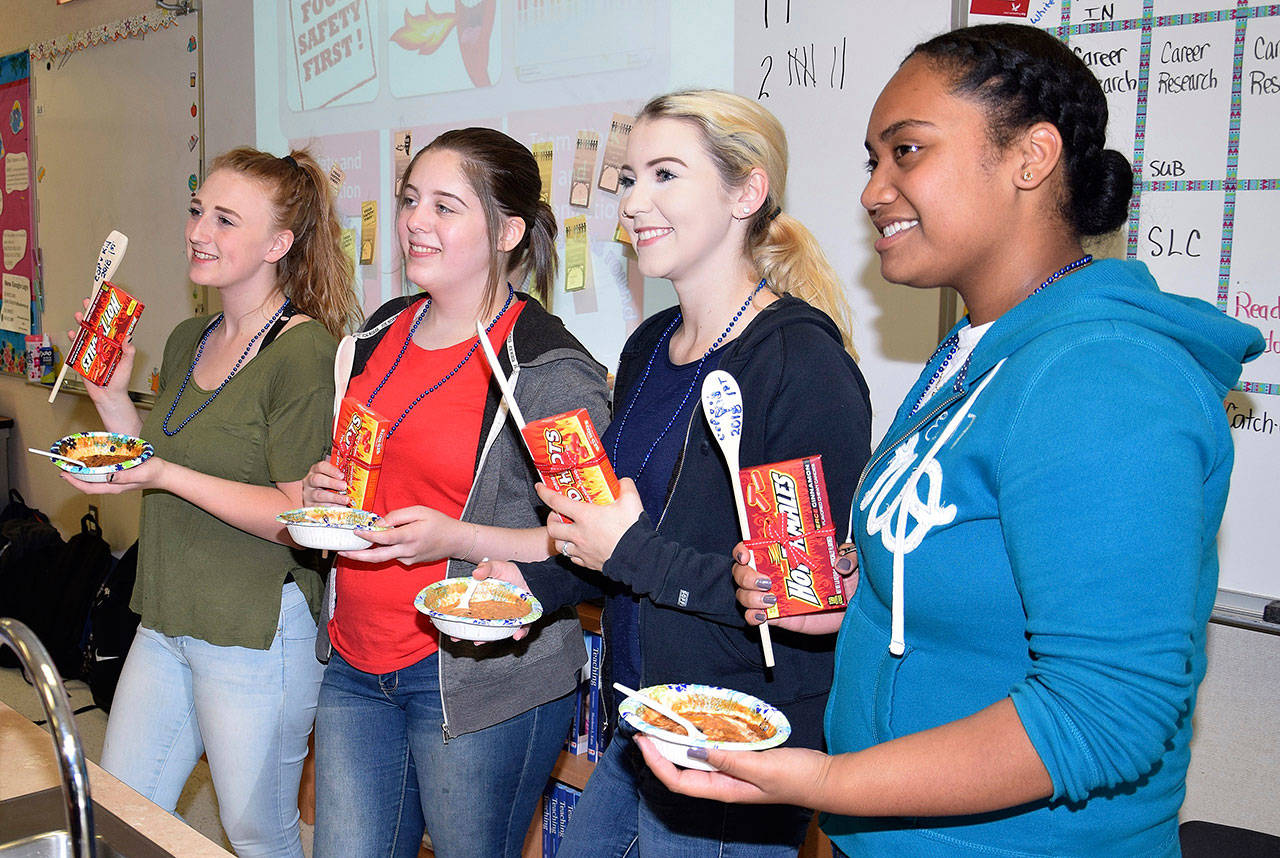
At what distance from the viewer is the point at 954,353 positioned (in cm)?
112

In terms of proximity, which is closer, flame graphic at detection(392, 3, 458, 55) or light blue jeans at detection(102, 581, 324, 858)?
light blue jeans at detection(102, 581, 324, 858)

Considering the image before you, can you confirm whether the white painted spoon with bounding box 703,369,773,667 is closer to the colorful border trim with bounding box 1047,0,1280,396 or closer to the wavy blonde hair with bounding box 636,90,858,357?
the wavy blonde hair with bounding box 636,90,858,357

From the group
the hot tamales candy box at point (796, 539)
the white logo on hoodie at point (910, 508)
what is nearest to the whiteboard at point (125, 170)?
the hot tamales candy box at point (796, 539)

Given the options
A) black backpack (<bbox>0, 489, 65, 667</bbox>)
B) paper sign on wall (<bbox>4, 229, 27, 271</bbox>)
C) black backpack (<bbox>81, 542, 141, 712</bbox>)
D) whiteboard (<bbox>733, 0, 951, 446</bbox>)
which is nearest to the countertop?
whiteboard (<bbox>733, 0, 951, 446</bbox>)

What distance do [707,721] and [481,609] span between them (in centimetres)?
48

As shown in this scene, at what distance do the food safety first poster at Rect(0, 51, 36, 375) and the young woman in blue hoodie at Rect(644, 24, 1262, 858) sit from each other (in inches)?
190

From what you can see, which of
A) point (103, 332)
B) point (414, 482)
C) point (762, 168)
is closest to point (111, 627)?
point (103, 332)

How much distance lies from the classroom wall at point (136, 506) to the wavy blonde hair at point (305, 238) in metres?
1.44

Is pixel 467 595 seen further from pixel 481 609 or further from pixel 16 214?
pixel 16 214

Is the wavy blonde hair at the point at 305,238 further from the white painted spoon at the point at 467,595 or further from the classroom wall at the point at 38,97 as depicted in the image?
the classroom wall at the point at 38,97

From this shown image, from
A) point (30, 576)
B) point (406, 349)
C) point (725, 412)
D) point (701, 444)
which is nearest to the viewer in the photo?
point (725, 412)

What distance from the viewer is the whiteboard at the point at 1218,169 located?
5.06ft

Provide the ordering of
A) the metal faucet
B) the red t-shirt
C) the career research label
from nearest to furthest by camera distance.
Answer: the metal faucet < the red t-shirt < the career research label

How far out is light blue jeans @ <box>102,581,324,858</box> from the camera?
1830mm
